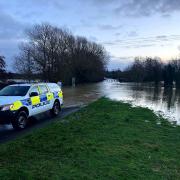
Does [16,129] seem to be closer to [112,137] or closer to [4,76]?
[112,137]

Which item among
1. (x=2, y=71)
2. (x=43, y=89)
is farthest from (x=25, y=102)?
(x=2, y=71)

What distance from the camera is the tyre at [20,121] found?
9.59m

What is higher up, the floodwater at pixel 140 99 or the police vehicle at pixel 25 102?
the police vehicle at pixel 25 102

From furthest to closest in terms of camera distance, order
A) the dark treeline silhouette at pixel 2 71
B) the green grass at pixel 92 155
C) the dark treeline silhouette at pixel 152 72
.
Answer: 1. the dark treeline silhouette at pixel 152 72
2. the dark treeline silhouette at pixel 2 71
3. the green grass at pixel 92 155

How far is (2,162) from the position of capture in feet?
17.7

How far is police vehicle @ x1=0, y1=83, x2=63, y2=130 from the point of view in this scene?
9414 millimetres

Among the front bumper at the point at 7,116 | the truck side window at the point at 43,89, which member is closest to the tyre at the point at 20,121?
the front bumper at the point at 7,116

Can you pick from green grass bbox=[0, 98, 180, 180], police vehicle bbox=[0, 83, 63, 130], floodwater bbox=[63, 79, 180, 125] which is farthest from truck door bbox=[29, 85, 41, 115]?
floodwater bbox=[63, 79, 180, 125]

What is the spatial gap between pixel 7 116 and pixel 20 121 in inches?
26.1

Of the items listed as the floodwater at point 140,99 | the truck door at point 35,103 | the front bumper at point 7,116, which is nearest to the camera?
the front bumper at point 7,116

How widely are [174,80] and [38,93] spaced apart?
243 ft

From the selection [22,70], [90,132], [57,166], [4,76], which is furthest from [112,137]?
[22,70]

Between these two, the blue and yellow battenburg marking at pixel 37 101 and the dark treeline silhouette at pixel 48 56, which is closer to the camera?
the blue and yellow battenburg marking at pixel 37 101

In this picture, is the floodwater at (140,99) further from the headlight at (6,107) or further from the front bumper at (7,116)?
the headlight at (6,107)
